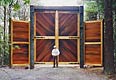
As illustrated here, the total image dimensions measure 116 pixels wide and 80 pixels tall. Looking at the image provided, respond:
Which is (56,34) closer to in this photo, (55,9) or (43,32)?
(43,32)

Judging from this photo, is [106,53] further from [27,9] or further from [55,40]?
[27,9]

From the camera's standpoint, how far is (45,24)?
11.8 meters

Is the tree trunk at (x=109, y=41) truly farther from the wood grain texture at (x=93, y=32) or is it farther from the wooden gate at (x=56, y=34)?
the wooden gate at (x=56, y=34)

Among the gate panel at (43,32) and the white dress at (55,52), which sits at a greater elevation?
the gate panel at (43,32)

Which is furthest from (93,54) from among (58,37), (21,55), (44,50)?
(21,55)

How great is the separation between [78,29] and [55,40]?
3.28 ft

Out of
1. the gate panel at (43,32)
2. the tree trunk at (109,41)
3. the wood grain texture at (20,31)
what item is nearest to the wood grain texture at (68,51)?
the gate panel at (43,32)

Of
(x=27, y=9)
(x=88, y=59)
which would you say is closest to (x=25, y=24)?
(x=88, y=59)

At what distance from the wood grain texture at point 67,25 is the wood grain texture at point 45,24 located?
1.04 ft

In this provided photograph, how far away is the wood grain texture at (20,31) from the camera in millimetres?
11367

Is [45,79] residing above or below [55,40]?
below

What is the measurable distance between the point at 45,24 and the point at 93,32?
192cm

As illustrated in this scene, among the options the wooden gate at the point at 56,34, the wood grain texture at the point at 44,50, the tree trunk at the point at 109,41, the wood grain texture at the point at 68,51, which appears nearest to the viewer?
the tree trunk at the point at 109,41

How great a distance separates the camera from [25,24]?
11.5m
